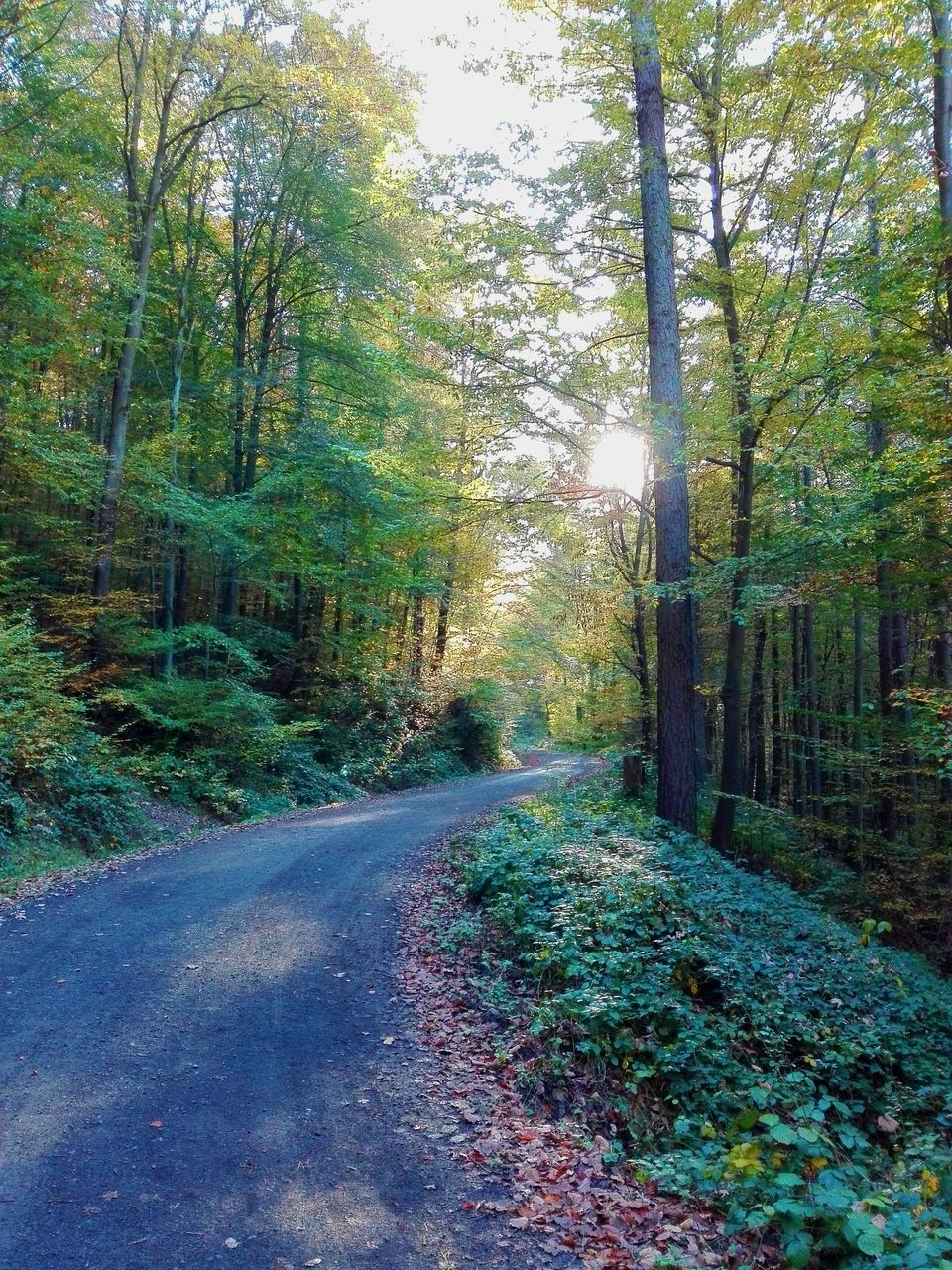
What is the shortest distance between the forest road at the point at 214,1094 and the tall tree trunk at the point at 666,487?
465 centimetres

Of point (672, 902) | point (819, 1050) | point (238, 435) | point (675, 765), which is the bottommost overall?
point (819, 1050)

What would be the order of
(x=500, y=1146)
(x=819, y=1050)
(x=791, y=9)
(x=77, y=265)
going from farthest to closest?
1. (x=77, y=265)
2. (x=791, y=9)
3. (x=819, y=1050)
4. (x=500, y=1146)

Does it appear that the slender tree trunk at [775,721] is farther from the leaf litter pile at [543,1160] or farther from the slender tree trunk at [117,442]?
the slender tree trunk at [117,442]

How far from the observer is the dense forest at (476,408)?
31.6 ft

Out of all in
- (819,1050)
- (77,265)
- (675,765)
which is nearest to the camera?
(819,1050)

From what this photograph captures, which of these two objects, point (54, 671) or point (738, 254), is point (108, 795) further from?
point (738, 254)

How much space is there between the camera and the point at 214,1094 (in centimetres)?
434

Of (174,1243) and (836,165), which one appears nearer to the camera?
(174,1243)

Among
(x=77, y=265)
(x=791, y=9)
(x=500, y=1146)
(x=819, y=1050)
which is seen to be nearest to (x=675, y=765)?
(x=819, y=1050)

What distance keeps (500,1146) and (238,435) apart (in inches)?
725

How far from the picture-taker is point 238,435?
19.5 metres

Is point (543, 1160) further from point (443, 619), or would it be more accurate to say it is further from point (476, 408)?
point (443, 619)

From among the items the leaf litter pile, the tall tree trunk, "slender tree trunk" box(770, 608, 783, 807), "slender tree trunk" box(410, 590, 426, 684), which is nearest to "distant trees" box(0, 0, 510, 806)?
"slender tree trunk" box(410, 590, 426, 684)

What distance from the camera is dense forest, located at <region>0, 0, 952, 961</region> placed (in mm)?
9625
